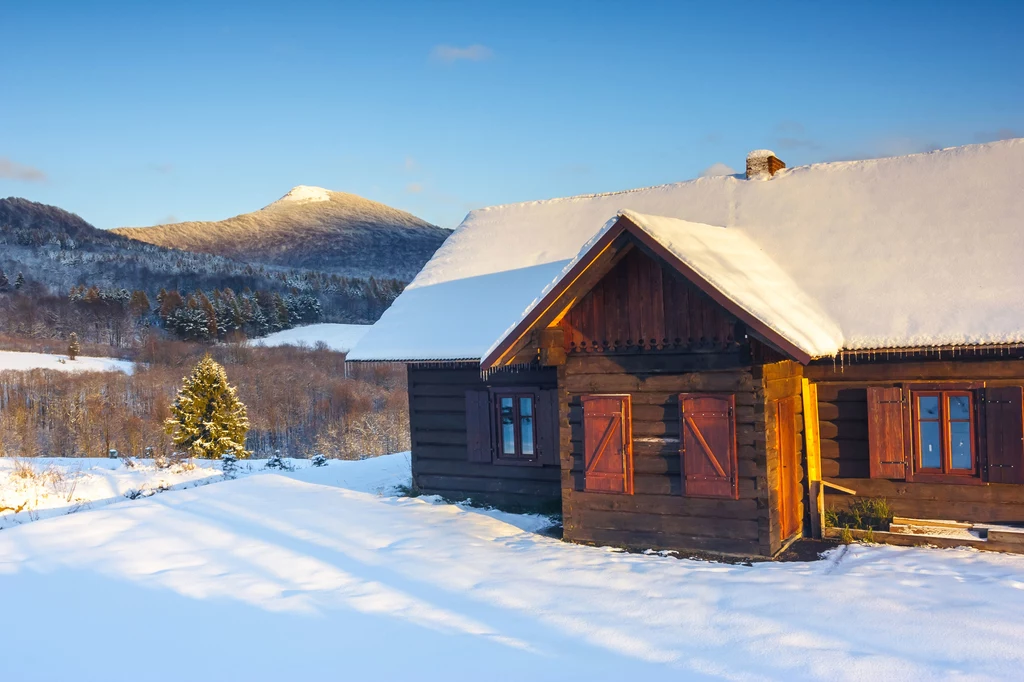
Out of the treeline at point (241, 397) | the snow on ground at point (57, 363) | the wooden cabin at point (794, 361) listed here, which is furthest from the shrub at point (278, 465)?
the snow on ground at point (57, 363)

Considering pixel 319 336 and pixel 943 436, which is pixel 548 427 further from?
pixel 319 336

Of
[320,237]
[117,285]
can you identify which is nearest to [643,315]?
[117,285]

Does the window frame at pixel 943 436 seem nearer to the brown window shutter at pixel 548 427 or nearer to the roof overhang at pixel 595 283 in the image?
the roof overhang at pixel 595 283

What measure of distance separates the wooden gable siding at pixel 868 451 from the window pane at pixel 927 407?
12.2 inches

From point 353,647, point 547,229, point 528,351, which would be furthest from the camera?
point 547,229

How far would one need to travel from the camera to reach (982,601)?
26.8ft

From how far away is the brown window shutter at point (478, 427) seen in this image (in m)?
14.3

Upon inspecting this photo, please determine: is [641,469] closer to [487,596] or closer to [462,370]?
[487,596]

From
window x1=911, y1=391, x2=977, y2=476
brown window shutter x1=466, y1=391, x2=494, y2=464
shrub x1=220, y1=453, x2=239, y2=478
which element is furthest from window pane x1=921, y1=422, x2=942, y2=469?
shrub x1=220, y1=453, x2=239, y2=478

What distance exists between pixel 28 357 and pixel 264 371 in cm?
1639

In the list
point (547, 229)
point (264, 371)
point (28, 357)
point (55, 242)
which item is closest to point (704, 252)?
point (547, 229)

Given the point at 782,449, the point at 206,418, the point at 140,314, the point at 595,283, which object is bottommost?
the point at 206,418

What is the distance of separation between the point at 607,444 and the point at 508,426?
321 cm

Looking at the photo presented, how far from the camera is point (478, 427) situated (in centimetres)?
1441
